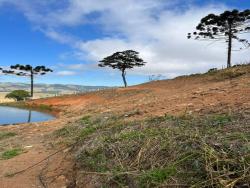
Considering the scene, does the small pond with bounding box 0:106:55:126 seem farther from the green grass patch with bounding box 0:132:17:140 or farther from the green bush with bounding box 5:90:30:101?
the green bush with bounding box 5:90:30:101

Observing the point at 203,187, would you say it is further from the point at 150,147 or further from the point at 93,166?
the point at 93,166

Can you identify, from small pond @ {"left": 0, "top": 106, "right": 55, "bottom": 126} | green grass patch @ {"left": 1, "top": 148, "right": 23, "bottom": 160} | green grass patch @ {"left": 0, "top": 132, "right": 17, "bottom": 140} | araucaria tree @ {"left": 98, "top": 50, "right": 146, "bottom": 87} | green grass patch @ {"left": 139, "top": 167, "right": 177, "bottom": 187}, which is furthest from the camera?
araucaria tree @ {"left": 98, "top": 50, "right": 146, "bottom": 87}

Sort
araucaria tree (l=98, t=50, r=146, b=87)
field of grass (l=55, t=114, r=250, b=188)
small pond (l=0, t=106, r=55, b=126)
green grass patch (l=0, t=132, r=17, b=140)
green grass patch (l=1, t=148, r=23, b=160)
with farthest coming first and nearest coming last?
araucaria tree (l=98, t=50, r=146, b=87)
small pond (l=0, t=106, r=55, b=126)
green grass patch (l=0, t=132, r=17, b=140)
green grass patch (l=1, t=148, r=23, b=160)
field of grass (l=55, t=114, r=250, b=188)

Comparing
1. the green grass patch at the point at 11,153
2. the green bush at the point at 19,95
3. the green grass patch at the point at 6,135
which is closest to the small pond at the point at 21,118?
the green grass patch at the point at 6,135

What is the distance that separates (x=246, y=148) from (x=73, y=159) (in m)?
3.34

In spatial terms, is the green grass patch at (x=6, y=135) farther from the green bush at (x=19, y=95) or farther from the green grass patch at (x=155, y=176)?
the green bush at (x=19, y=95)

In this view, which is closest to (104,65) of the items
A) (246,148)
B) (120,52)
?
(120,52)

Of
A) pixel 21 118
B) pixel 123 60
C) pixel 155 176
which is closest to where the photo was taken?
pixel 155 176

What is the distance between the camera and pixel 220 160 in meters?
4.37

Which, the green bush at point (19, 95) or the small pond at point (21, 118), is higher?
the green bush at point (19, 95)

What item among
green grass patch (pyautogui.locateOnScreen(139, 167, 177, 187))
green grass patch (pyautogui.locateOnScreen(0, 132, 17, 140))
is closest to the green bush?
green grass patch (pyautogui.locateOnScreen(0, 132, 17, 140))

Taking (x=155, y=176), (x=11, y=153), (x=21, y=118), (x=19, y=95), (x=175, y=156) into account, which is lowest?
(x=21, y=118)

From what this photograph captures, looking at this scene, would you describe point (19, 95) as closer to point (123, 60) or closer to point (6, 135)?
point (123, 60)

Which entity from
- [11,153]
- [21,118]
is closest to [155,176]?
[11,153]
